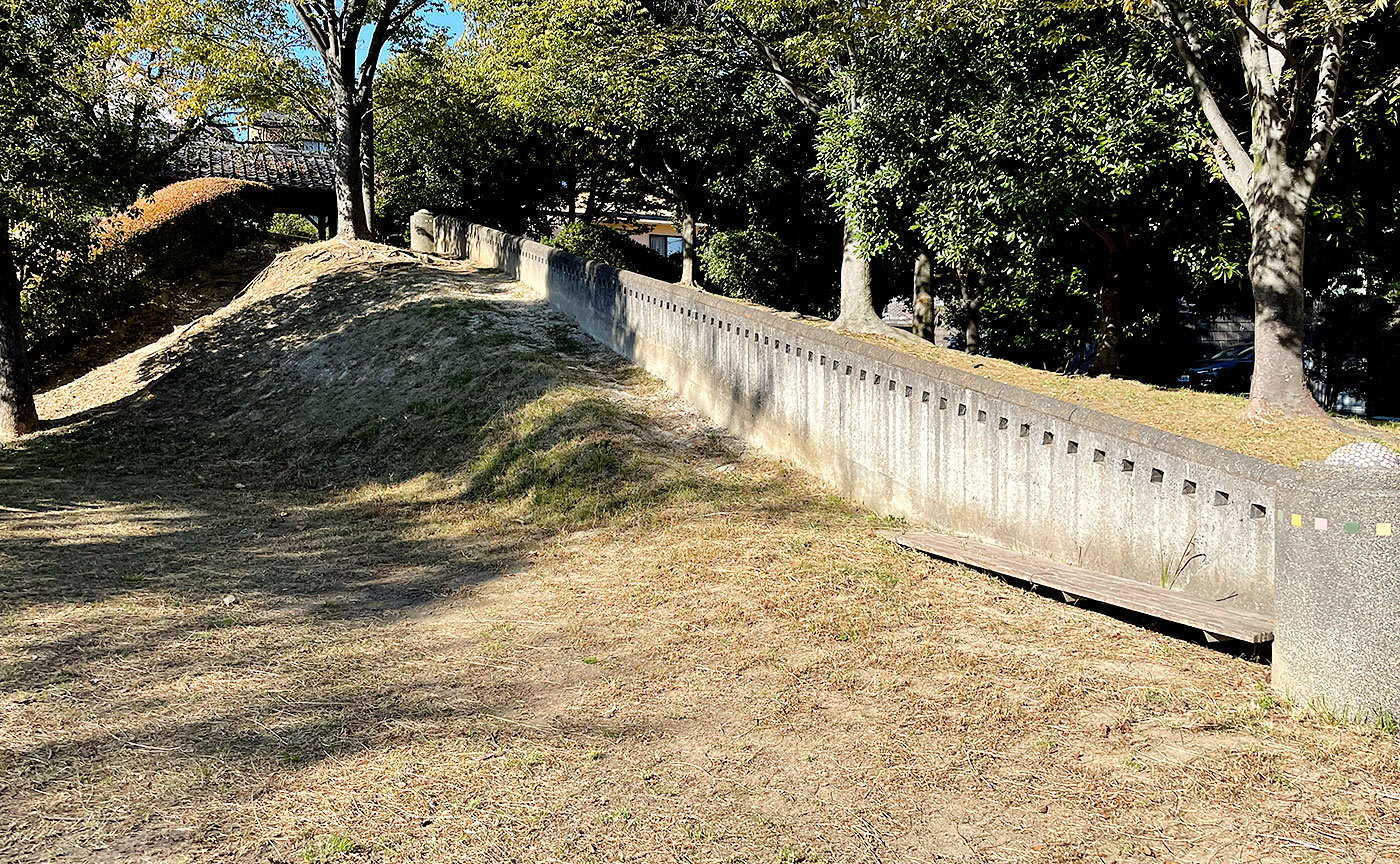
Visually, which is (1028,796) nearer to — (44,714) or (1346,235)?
(44,714)

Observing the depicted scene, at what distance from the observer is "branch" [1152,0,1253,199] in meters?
9.88

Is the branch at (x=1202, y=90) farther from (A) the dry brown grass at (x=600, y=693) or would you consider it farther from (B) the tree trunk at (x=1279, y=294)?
(A) the dry brown grass at (x=600, y=693)

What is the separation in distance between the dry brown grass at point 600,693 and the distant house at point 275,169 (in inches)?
753

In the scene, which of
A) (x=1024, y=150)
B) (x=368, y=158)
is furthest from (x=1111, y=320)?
(x=368, y=158)

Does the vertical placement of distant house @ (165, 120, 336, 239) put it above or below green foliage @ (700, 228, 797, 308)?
above

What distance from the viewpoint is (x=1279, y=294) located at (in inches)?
410

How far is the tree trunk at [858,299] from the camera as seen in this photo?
14.8 meters

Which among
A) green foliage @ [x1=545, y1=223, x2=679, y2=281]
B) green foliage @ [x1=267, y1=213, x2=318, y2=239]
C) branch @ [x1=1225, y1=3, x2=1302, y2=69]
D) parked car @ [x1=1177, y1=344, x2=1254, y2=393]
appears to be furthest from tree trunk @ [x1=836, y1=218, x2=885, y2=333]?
green foliage @ [x1=267, y1=213, x2=318, y2=239]

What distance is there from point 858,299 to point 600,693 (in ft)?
33.4

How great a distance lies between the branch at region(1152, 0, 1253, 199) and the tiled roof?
23.6 metres

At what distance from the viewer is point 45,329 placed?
62.2 feet

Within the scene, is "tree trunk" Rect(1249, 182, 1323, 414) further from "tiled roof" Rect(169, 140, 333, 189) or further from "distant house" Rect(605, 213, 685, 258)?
"distant house" Rect(605, 213, 685, 258)

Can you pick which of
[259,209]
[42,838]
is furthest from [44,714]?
[259,209]

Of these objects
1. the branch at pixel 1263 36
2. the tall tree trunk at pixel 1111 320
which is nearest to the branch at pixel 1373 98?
the branch at pixel 1263 36
